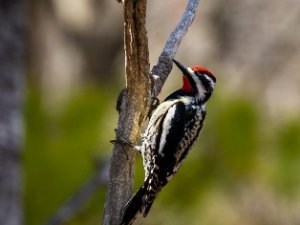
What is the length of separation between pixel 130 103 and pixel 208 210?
3.75 meters

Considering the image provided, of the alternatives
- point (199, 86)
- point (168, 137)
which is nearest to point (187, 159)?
point (199, 86)

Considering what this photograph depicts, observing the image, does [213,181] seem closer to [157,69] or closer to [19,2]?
[19,2]

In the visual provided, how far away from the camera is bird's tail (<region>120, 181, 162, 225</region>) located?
3.32m

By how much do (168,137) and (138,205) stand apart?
44 cm

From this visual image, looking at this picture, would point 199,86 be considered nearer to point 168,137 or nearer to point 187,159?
point 168,137

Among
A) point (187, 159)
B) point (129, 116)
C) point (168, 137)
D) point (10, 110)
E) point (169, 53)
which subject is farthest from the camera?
point (187, 159)

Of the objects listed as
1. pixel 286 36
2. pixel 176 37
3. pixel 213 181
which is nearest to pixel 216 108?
pixel 213 181

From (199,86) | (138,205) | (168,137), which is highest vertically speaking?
(199,86)

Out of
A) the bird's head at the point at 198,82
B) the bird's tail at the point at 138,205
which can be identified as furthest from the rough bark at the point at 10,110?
the bird's tail at the point at 138,205

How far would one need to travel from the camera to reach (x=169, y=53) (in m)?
3.44

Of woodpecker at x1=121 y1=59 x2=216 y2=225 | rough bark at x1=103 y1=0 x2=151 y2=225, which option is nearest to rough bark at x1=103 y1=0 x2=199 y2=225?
rough bark at x1=103 y1=0 x2=151 y2=225

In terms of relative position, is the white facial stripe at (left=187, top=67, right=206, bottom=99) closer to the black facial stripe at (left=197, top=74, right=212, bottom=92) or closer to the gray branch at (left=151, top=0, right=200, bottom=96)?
the black facial stripe at (left=197, top=74, right=212, bottom=92)

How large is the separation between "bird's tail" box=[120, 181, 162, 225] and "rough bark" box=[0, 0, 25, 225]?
2.22 m

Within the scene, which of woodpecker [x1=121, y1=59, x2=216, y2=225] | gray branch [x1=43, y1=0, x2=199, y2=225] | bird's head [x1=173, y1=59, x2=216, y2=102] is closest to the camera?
gray branch [x1=43, y1=0, x2=199, y2=225]
